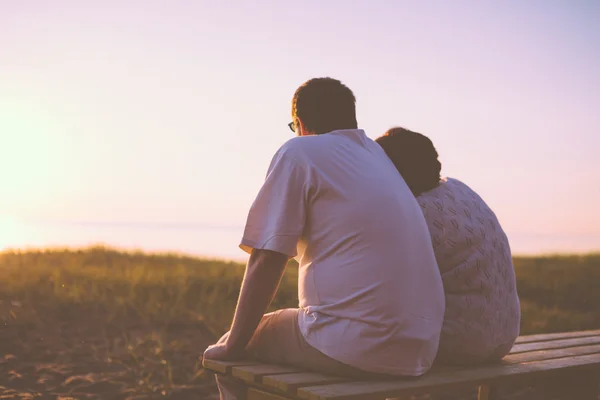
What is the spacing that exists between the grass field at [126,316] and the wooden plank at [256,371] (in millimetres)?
2287

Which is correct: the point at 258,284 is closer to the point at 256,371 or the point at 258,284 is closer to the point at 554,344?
the point at 256,371

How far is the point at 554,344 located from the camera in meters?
4.19

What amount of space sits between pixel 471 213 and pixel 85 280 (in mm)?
5038

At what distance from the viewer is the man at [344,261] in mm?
2654

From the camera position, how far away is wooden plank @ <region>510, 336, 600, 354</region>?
3.98 meters

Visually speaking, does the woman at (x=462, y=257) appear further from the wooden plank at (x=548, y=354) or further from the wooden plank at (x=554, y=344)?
the wooden plank at (x=554, y=344)

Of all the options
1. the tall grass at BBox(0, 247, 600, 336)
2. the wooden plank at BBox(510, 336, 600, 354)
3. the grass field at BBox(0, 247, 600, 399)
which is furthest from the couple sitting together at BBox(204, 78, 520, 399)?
the tall grass at BBox(0, 247, 600, 336)

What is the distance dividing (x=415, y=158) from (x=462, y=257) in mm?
493

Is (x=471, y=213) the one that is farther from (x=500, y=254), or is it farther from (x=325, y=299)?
(x=325, y=299)

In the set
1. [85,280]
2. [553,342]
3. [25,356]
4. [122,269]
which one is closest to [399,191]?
[553,342]

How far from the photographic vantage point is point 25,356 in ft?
18.1

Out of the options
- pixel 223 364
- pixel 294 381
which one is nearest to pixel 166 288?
pixel 223 364

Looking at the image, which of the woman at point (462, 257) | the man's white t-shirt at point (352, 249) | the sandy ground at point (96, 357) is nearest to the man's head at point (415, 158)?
the woman at point (462, 257)

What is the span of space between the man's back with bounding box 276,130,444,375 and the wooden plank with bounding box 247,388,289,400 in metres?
0.25
